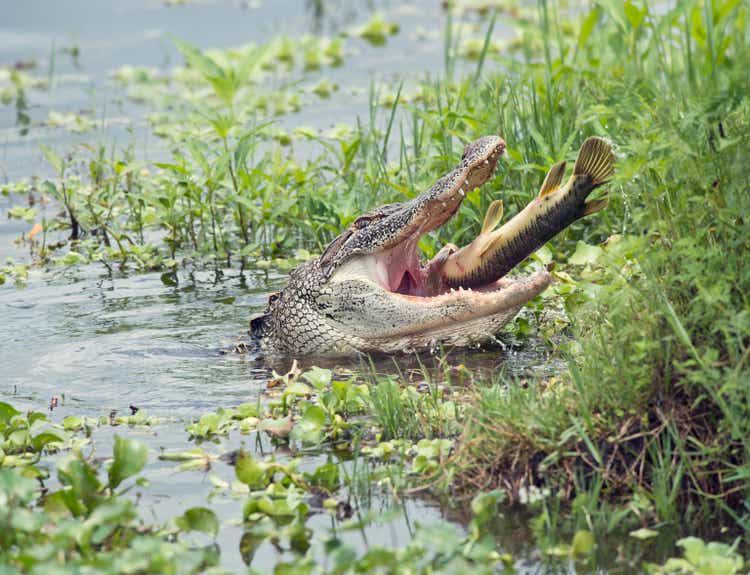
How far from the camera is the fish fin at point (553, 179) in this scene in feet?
18.4

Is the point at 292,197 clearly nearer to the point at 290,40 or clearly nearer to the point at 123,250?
the point at 123,250

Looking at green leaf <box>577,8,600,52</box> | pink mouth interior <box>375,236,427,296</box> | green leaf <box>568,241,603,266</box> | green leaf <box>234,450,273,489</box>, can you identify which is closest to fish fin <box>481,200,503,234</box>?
pink mouth interior <box>375,236,427,296</box>

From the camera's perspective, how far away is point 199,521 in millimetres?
3949

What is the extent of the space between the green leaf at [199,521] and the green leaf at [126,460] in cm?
29

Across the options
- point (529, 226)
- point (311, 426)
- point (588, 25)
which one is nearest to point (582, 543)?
point (311, 426)

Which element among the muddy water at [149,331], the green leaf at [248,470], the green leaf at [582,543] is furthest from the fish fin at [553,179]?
the green leaf at [582,543]

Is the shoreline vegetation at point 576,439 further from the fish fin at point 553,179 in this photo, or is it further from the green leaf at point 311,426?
the fish fin at point 553,179

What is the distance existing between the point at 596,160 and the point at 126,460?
8.19ft

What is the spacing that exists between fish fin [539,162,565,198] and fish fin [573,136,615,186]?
0.18m

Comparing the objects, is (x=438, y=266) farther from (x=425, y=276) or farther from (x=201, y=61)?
(x=201, y=61)

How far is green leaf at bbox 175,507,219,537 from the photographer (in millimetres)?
3939

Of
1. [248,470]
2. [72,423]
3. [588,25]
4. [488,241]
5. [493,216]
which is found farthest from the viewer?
[588,25]

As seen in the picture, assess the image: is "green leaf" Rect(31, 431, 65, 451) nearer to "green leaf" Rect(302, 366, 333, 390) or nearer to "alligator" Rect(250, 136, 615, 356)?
"green leaf" Rect(302, 366, 333, 390)

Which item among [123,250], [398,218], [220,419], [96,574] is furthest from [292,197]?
[96,574]
